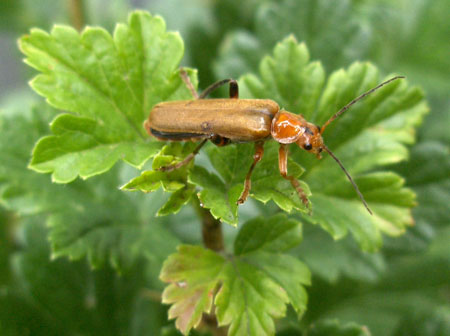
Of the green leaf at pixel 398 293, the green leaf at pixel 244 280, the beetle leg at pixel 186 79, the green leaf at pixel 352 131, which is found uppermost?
the beetle leg at pixel 186 79

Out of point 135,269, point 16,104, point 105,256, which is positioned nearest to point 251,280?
point 105,256

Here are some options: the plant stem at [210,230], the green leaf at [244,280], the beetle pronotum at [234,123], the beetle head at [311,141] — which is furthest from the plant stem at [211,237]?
the beetle head at [311,141]

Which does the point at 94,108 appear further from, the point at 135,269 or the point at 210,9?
the point at 210,9

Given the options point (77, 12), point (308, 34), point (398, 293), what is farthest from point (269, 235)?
point (77, 12)

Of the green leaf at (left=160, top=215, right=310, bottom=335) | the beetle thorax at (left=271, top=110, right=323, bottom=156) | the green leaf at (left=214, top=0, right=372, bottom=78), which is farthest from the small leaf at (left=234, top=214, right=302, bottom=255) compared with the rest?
the green leaf at (left=214, top=0, right=372, bottom=78)

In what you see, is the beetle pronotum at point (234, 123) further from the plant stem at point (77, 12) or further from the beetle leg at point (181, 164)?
the plant stem at point (77, 12)

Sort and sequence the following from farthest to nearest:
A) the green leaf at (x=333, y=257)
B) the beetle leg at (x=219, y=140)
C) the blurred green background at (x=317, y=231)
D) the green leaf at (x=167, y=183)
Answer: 1. the green leaf at (x=333, y=257)
2. the blurred green background at (x=317, y=231)
3. the beetle leg at (x=219, y=140)
4. the green leaf at (x=167, y=183)
